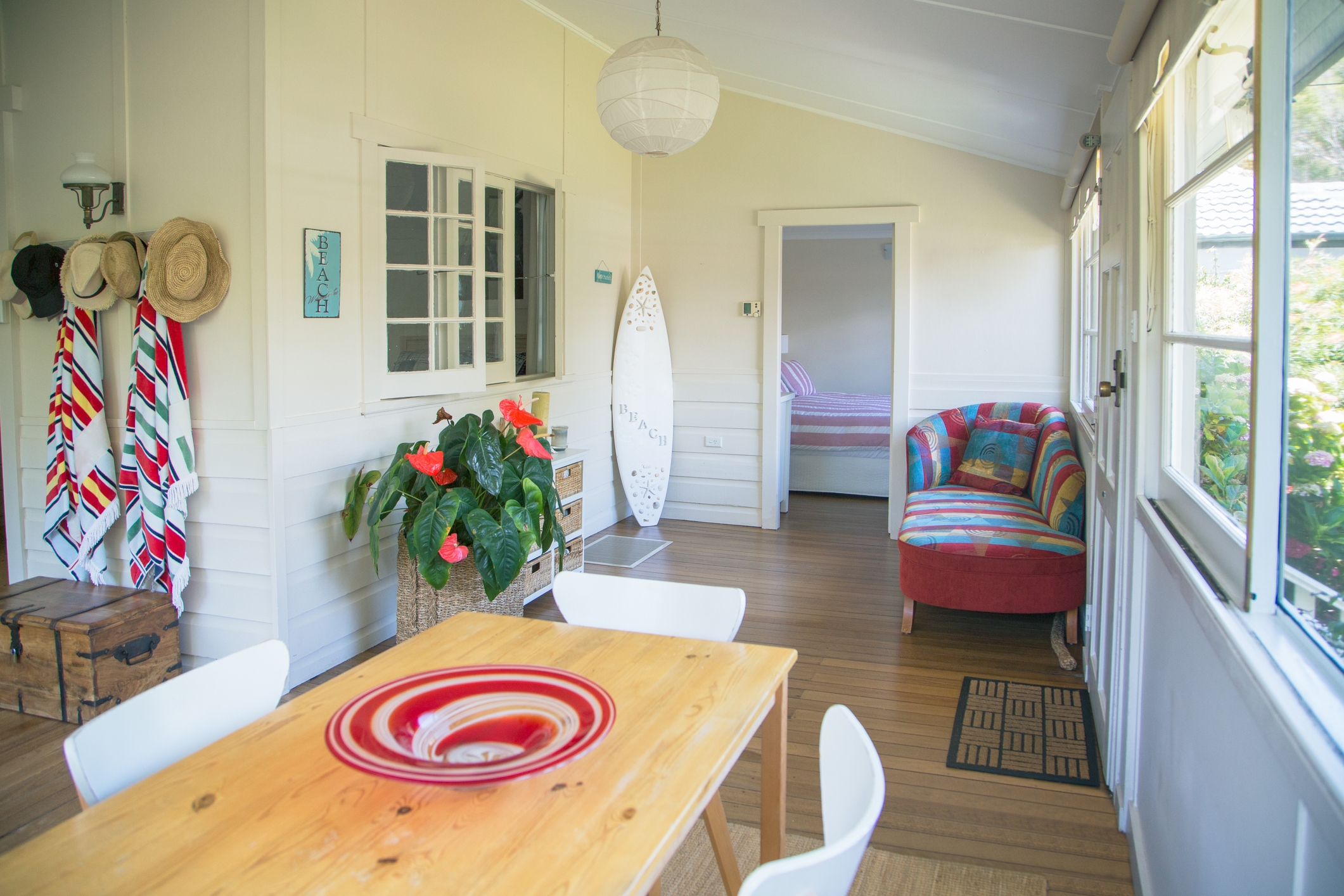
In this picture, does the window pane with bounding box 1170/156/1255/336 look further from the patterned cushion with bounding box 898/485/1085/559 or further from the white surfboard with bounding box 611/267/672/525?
the white surfboard with bounding box 611/267/672/525

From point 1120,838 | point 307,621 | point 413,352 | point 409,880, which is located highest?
point 413,352

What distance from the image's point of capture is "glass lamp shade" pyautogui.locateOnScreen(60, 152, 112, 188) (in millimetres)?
3281

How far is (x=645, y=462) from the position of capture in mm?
6309

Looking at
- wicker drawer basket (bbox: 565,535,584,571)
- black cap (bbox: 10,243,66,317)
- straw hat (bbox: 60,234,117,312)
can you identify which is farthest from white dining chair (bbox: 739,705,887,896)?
black cap (bbox: 10,243,66,317)

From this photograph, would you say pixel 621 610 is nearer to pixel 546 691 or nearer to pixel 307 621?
pixel 546 691

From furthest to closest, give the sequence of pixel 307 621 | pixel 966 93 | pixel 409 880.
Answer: pixel 966 93 < pixel 307 621 < pixel 409 880

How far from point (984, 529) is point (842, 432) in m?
3.08

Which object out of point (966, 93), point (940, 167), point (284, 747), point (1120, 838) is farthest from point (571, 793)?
point (940, 167)

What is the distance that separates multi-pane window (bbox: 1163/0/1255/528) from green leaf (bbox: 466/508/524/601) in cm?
225

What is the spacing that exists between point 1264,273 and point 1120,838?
5.88 feet

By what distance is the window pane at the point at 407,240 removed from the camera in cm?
395

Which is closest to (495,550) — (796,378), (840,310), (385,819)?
(385,819)

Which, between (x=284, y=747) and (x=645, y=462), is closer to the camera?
(x=284, y=747)

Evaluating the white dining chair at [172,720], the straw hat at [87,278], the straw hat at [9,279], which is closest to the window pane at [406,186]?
→ the straw hat at [87,278]
